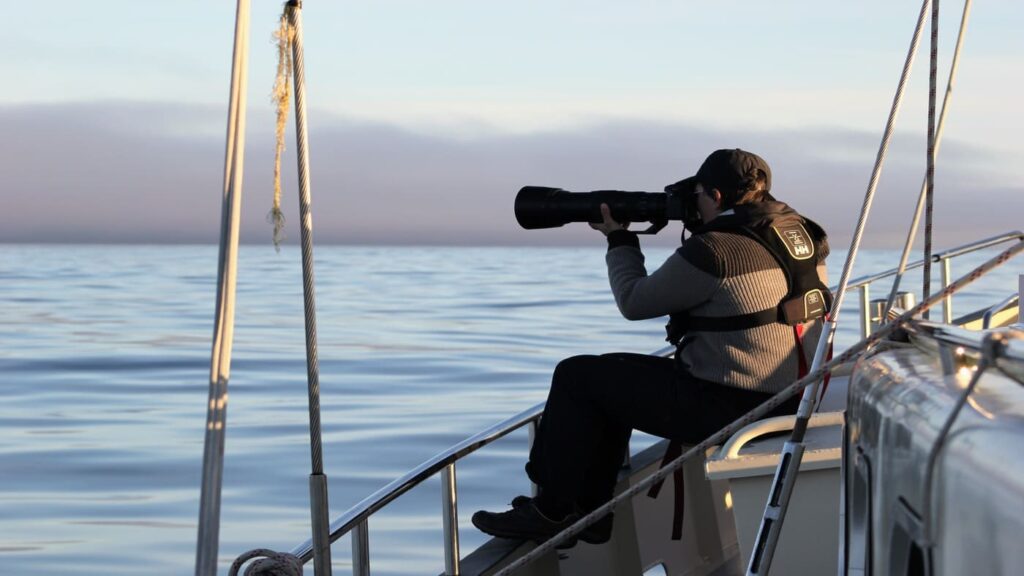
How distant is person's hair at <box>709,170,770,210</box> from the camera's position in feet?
11.9

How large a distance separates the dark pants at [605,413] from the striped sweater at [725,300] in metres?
0.05

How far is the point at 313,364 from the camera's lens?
7.42 ft

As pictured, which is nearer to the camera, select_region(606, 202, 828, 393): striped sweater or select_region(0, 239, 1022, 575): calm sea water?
select_region(606, 202, 828, 393): striped sweater

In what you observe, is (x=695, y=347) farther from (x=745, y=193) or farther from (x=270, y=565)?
(x=270, y=565)

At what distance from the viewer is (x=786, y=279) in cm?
357

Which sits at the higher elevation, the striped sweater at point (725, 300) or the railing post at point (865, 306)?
the striped sweater at point (725, 300)

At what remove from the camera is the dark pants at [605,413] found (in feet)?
11.7

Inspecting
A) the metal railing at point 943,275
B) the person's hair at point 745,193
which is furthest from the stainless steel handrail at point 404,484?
the metal railing at point 943,275

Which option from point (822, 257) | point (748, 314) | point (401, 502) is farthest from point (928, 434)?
point (401, 502)

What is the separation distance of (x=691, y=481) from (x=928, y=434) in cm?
310

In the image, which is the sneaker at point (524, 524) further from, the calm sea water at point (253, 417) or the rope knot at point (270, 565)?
the calm sea water at point (253, 417)

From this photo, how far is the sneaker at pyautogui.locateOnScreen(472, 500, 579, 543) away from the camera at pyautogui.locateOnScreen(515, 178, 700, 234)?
0.78 meters

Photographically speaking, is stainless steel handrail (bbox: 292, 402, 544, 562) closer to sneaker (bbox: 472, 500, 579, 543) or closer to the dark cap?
sneaker (bbox: 472, 500, 579, 543)

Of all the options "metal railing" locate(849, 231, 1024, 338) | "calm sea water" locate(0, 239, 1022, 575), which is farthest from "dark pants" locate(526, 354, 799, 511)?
"calm sea water" locate(0, 239, 1022, 575)
